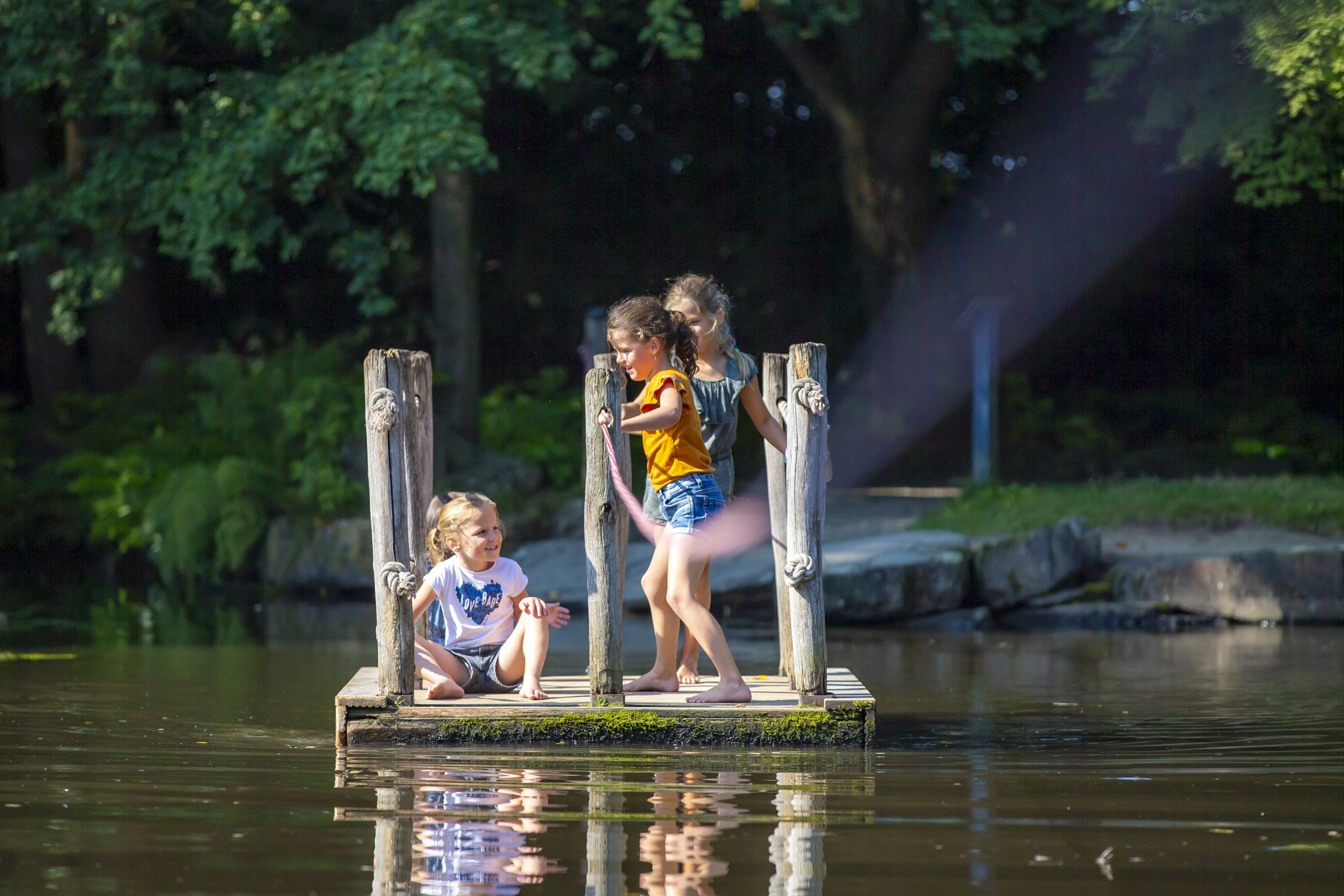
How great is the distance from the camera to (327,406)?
17250 mm

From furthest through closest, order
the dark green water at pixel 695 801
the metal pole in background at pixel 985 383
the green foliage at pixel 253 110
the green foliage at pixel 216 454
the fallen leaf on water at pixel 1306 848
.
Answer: the metal pole in background at pixel 985 383
the green foliage at pixel 216 454
the green foliage at pixel 253 110
the fallen leaf on water at pixel 1306 848
the dark green water at pixel 695 801

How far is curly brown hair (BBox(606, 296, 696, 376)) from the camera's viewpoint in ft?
21.5

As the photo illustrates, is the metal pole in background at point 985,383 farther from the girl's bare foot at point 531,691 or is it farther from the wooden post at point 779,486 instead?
the girl's bare foot at point 531,691

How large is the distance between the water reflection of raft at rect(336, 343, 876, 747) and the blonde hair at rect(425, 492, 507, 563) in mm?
155

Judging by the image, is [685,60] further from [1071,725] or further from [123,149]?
[1071,725]

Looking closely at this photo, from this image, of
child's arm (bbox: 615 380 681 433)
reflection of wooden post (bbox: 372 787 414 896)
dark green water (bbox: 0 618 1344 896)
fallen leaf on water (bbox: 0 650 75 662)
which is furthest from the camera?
fallen leaf on water (bbox: 0 650 75 662)

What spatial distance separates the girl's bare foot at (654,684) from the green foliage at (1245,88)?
850 centimetres

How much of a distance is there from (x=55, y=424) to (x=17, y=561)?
2647 millimetres

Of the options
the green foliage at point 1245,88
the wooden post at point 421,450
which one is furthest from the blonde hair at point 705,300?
the green foliage at point 1245,88

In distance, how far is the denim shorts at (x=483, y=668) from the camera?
23.2ft

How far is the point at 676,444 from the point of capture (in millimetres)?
6648

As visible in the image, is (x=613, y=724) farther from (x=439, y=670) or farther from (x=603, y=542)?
(x=439, y=670)

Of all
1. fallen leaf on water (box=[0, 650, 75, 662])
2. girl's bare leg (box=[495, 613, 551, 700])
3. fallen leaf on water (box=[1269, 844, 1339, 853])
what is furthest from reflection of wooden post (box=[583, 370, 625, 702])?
fallen leaf on water (box=[0, 650, 75, 662])

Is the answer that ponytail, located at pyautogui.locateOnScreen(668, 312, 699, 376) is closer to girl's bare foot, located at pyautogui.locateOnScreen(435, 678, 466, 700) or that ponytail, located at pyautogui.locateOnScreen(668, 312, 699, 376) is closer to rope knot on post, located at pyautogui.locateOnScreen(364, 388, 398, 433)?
rope knot on post, located at pyautogui.locateOnScreen(364, 388, 398, 433)
